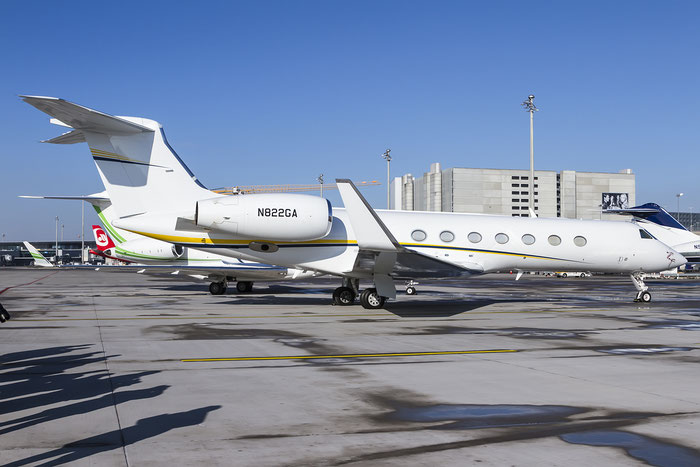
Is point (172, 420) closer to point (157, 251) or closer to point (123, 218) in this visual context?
point (123, 218)

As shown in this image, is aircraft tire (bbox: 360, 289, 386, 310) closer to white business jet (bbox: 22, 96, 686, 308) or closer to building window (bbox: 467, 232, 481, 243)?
white business jet (bbox: 22, 96, 686, 308)

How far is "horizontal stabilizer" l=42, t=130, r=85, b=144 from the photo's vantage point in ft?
53.9

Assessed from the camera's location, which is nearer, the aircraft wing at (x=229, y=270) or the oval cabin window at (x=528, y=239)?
the oval cabin window at (x=528, y=239)

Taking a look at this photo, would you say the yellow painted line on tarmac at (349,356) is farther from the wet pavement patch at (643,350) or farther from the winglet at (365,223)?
the winglet at (365,223)

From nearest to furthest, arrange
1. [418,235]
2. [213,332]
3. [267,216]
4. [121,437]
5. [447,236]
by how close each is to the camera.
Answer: [121,437] < [213,332] < [267,216] < [418,235] < [447,236]

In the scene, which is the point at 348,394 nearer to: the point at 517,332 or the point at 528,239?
the point at 517,332

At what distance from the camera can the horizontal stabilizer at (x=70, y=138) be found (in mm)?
16438

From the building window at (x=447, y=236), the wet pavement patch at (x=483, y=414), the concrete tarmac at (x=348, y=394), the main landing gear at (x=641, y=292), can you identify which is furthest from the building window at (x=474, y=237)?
the wet pavement patch at (x=483, y=414)

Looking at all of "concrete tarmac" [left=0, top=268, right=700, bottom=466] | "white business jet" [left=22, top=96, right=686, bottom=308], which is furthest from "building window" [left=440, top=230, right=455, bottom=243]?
"concrete tarmac" [left=0, top=268, right=700, bottom=466]

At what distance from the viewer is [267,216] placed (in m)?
16.7

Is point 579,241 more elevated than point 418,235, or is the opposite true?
point 418,235

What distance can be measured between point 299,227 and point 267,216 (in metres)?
0.96

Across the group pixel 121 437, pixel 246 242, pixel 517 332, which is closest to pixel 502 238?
pixel 517 332

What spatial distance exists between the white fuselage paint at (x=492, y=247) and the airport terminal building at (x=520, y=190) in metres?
96.0
